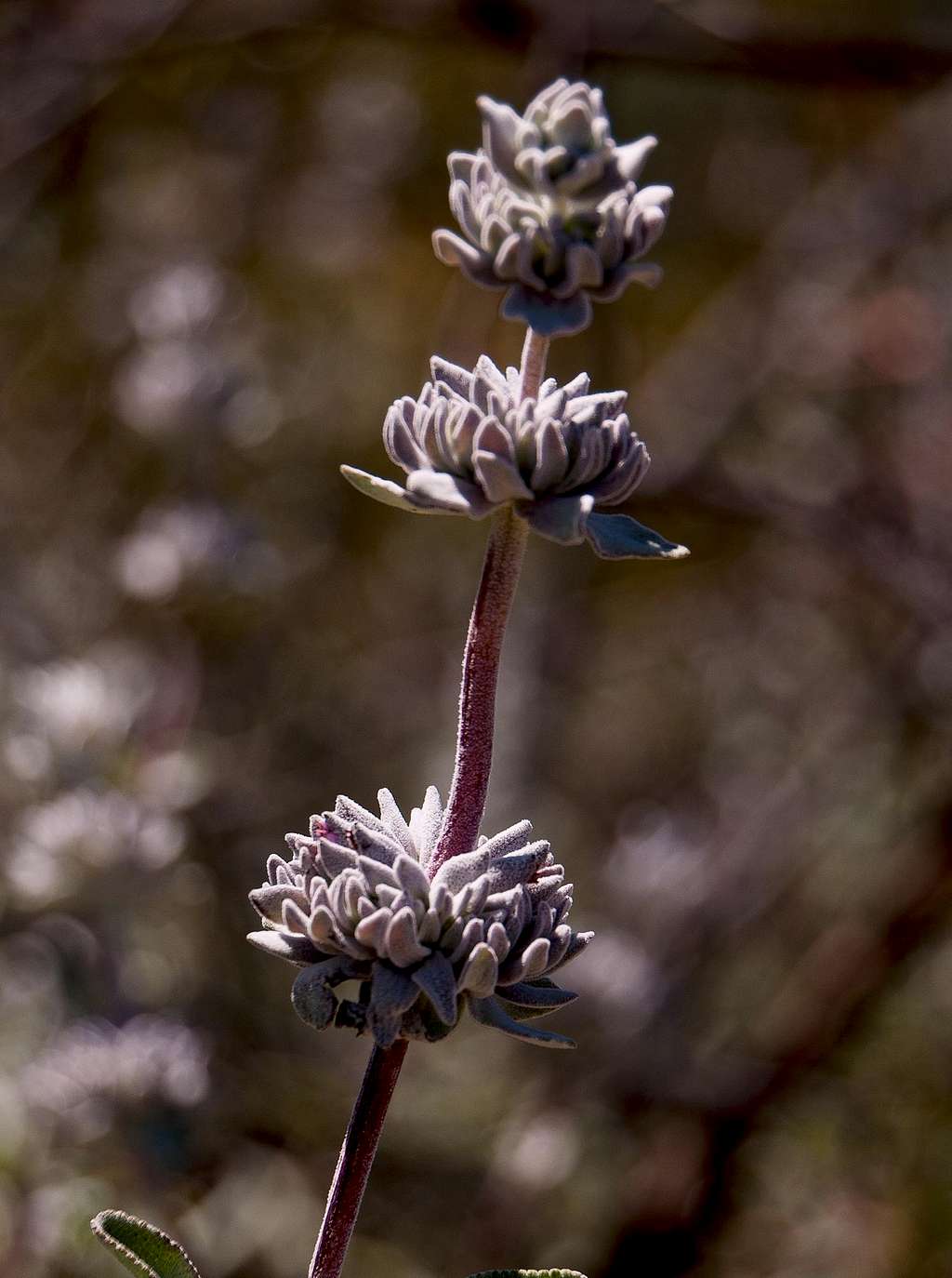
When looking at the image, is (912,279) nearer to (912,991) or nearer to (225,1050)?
(912,991)

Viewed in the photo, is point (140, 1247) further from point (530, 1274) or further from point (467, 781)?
point (467, 781)

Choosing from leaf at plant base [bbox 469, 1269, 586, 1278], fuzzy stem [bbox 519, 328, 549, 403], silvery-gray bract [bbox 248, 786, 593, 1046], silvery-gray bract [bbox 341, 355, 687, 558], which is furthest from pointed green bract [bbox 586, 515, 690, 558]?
leaf at plant base [bbox 469, 1269, 586, 1278]

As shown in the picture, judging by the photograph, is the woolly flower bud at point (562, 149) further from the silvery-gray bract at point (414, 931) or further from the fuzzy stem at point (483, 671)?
the silvery-gray bract at point (414, 931)

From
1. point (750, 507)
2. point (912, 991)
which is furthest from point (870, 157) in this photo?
point (912, 991)

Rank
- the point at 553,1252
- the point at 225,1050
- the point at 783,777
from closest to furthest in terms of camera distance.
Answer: the point at 553,1252
the point at 225,1050
the point at 783,777

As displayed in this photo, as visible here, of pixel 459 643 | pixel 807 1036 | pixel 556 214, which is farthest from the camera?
pixel 459 643

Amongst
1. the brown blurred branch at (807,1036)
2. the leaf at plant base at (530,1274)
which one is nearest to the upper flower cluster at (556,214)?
the leaf at plant base at (530,1274)

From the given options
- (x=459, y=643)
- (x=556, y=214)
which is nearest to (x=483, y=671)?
(x=556, y=214)
